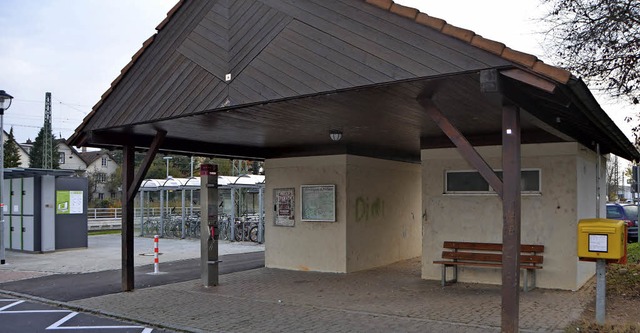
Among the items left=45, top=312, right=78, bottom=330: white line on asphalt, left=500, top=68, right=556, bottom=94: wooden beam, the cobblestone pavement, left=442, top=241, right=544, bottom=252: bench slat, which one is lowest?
left=45, top=312, right=78, bottom=330: white line on asphalt

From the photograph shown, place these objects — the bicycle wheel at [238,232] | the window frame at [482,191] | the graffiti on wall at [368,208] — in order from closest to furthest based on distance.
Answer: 1. the window frame at [482,191]
2. the graffiti on wall at [368,208]
3. the bicycle wheel at [238,232]

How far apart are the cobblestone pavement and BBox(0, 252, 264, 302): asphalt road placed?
0.71 metres

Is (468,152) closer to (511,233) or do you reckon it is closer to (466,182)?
(511,233)

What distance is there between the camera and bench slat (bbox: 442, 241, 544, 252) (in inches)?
395

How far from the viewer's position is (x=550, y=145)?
1014cm

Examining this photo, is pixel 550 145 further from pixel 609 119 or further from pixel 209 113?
pixel 209 113

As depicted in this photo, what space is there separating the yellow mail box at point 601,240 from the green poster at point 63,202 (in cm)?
1592

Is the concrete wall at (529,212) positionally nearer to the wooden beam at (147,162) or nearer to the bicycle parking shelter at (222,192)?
the wooden beam at (147,162)

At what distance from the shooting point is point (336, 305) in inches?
347

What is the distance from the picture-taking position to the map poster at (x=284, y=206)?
13492 millimetres

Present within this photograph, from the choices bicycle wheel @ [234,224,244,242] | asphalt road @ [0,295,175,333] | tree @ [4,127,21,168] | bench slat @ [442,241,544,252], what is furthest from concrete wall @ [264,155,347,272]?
tree @ [4,127,21,168]

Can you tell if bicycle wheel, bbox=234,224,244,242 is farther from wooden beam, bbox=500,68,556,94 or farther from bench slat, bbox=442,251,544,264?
wooden beam, bbox=500,68,556,94

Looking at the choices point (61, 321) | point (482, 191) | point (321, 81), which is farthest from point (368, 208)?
point (61, 321)

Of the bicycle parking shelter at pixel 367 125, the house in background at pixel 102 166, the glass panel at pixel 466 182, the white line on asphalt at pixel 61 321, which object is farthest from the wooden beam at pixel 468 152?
the house in background at pixel 102 166
